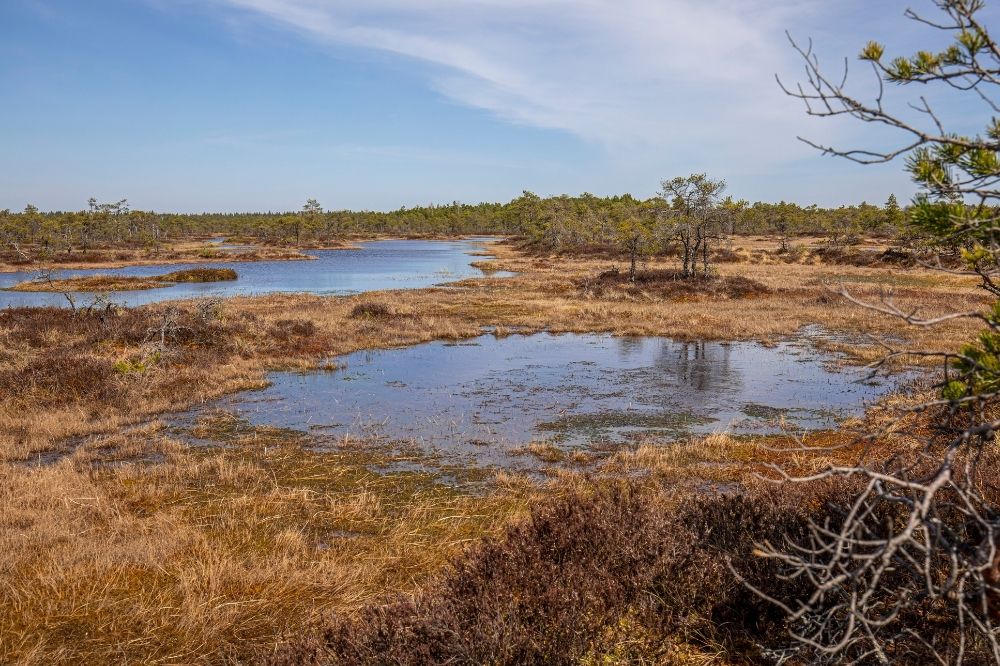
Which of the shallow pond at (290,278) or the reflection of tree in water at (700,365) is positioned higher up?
the shallow pond at (290,278)

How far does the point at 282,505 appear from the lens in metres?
8.92

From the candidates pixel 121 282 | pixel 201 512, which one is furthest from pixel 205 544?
pixel 121 282

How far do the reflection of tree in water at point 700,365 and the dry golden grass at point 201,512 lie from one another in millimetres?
4519

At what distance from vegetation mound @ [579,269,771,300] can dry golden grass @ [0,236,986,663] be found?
1558 cm

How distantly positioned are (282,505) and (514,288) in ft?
118

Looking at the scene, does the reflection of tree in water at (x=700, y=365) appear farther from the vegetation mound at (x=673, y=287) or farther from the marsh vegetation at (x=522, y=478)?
the vegetation mound at (x=673, y=287)

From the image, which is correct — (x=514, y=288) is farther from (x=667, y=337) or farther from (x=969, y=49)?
(x=969, y=49)

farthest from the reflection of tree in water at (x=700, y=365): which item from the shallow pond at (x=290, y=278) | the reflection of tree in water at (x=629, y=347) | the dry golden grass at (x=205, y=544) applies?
the shallow pond at (x=290, y=278)

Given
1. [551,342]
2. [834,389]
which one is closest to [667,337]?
[551,342]

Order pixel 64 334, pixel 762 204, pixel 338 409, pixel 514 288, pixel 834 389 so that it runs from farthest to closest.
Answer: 1. pixel 762 204
2. pixel 514 288
3. pixel 64 334
4. pixel 834 389
5. pixel 338 409

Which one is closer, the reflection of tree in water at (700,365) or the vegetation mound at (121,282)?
the reflection of tree in water at (700,365)

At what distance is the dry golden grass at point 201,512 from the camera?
5.61 m

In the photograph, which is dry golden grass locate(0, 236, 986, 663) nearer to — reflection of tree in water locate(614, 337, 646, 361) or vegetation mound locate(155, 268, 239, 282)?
reflection of tree in water locate(614, 337, 646, 361)

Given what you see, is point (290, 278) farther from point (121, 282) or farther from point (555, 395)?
point (555, 395)
